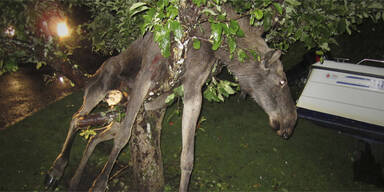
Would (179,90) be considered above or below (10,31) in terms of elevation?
below

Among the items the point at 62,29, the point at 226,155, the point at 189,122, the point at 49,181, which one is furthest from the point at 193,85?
the point at 226,155

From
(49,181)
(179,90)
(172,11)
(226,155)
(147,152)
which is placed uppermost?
(172,11)

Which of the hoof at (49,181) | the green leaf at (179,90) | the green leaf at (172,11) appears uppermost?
the green leaf at (172,11)

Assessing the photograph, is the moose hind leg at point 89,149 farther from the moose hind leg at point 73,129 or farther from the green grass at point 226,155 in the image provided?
the green grass at point 226,155

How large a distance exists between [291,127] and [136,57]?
233 cm

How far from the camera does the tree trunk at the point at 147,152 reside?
12.5 feet

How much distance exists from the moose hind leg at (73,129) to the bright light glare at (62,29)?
0.77 m

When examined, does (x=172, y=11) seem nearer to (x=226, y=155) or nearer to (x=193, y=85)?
(x=193, y=85)

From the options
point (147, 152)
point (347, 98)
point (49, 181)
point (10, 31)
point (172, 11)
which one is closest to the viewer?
point (172, 11)

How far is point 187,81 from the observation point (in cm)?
268

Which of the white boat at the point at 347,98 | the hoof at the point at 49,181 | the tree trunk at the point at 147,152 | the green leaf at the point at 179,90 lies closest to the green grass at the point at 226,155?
the hoof at the point at 49,181

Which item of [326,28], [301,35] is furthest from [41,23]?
[326,28]

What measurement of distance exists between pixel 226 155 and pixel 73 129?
3.75m

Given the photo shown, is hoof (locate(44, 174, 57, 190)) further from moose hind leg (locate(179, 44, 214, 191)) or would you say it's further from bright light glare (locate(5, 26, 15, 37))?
moose hind leg (locate(179, 44, 214, 191))
